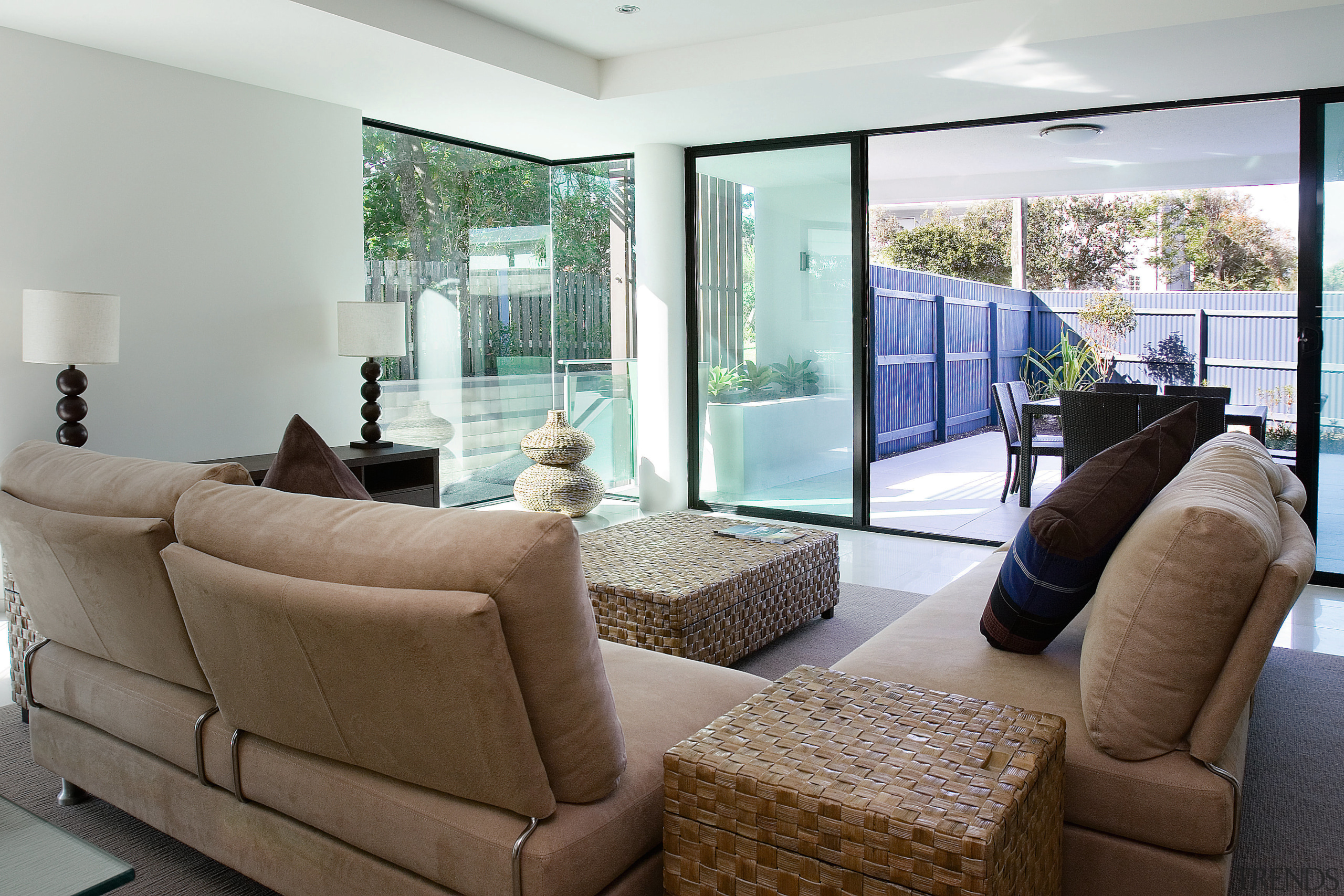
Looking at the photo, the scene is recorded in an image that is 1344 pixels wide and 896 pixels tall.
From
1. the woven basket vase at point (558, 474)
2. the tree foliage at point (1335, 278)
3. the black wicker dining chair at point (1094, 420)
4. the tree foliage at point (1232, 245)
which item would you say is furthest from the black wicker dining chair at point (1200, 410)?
the tree foliage at point (1232, 245)

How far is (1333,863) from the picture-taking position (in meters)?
2.06

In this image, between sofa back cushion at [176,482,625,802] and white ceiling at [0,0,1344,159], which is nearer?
sofa back cushion at [176,482,625,802]

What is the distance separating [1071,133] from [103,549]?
18.4ft

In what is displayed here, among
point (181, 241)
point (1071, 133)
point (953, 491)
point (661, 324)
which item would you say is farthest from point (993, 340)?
point (181, 241)

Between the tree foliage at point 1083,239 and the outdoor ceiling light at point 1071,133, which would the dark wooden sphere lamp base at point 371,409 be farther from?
the tree foliage at point 1083,239

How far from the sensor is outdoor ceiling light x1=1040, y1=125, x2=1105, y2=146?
553 cm

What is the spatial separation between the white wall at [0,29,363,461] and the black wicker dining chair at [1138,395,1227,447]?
402 cm

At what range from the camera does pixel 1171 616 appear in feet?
5.21

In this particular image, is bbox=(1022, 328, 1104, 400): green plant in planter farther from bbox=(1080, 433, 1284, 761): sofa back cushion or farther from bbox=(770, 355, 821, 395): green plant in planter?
bbox=(1080, 433, 1284, 761): sofa back cushion

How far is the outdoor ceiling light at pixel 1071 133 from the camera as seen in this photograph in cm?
553

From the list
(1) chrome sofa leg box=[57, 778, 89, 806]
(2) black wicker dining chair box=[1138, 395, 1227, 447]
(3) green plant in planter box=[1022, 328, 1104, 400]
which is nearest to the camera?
(1) chrome sofa leg box=[57, 778, 89, 806]

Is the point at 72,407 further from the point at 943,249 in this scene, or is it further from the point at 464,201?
the point at 943,249

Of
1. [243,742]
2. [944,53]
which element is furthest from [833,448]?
[243,742]

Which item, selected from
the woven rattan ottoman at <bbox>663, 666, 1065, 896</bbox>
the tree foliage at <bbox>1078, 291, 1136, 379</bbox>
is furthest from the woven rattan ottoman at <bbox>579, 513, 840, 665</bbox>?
the tree foliage at <bbox>1078, 291, 1136, 379</bbox>
